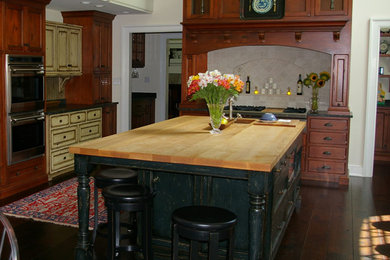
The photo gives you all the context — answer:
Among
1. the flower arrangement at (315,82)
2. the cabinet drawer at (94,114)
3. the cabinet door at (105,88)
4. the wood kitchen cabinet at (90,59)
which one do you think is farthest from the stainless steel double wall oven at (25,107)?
the flower arrangement at (315,82)

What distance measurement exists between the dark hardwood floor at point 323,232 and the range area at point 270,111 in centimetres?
120

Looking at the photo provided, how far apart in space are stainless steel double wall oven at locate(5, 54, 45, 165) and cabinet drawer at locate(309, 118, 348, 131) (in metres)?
3.53

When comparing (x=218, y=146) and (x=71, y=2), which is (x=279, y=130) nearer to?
(x=218, y=146)

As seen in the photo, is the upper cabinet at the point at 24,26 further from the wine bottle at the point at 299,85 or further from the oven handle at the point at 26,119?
the wine bottle at the point at 299,85

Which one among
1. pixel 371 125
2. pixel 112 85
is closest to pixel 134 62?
pixel 112 85

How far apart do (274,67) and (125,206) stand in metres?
4.71

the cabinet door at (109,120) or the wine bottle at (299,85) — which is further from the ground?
the wine bottle at (299,85)

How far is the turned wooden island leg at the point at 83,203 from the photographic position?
10.5 ft

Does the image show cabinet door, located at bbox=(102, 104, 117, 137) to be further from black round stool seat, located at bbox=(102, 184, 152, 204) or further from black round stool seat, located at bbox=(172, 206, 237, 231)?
black round stool seat, located at bbox=(172, 206, 237, 231)

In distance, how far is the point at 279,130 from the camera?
4285mm

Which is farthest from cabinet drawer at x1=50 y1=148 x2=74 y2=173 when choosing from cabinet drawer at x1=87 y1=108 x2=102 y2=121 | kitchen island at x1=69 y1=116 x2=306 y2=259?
kitchen island at x1=69 y1=116 x2=306 y2=259

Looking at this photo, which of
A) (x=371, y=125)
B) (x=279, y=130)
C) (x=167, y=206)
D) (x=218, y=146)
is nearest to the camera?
(x=218, y=146)

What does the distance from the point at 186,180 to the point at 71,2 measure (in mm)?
3941

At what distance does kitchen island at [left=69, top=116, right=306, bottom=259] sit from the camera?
9.23 feet
